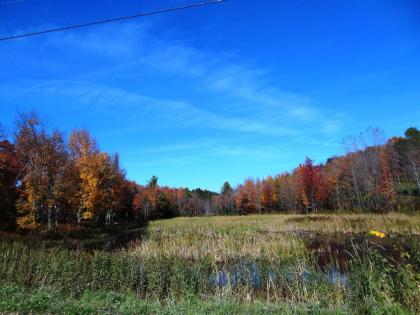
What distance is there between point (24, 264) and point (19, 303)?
4.11 metres

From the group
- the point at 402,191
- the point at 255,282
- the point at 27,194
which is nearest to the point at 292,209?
the point at 402,191

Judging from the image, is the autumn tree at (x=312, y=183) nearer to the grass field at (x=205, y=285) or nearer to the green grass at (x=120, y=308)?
the grass field at (x=205, y=285)

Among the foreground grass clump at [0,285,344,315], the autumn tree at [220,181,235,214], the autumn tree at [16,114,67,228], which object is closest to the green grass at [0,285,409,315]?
the foreground grass clump at [0,285,344,315]

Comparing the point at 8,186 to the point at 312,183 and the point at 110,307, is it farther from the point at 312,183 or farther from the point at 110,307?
the point at 312,183

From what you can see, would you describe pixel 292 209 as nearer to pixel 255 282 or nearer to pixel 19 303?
pixel 255 282

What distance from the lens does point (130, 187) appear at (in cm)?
6216

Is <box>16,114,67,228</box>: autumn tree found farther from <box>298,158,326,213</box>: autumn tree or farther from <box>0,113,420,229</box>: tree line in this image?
<box>298,158,326,213</box>: autumn tree

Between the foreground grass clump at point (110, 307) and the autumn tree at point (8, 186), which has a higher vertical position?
the autumn tree at point (8, 186)

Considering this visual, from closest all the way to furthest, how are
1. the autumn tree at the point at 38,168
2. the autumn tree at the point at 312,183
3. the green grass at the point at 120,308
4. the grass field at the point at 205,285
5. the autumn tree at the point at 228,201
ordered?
the green grass at the point at 120,308 → the grass field at the point at 205,285 → the autumn tree at the point at 38,168 → the autumn tree at the point at 312,183 → the autumn tree at the point at 228,201

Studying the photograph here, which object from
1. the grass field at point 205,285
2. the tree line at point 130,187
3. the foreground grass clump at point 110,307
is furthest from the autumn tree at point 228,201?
the foreground grass clump at point 110,307

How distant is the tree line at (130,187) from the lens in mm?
23672

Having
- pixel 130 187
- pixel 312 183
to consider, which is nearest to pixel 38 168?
pixel 130 187

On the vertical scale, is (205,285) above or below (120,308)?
below

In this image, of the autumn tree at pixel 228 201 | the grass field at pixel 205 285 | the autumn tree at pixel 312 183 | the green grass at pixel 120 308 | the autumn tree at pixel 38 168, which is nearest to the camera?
the green grass at pixel 120 308
